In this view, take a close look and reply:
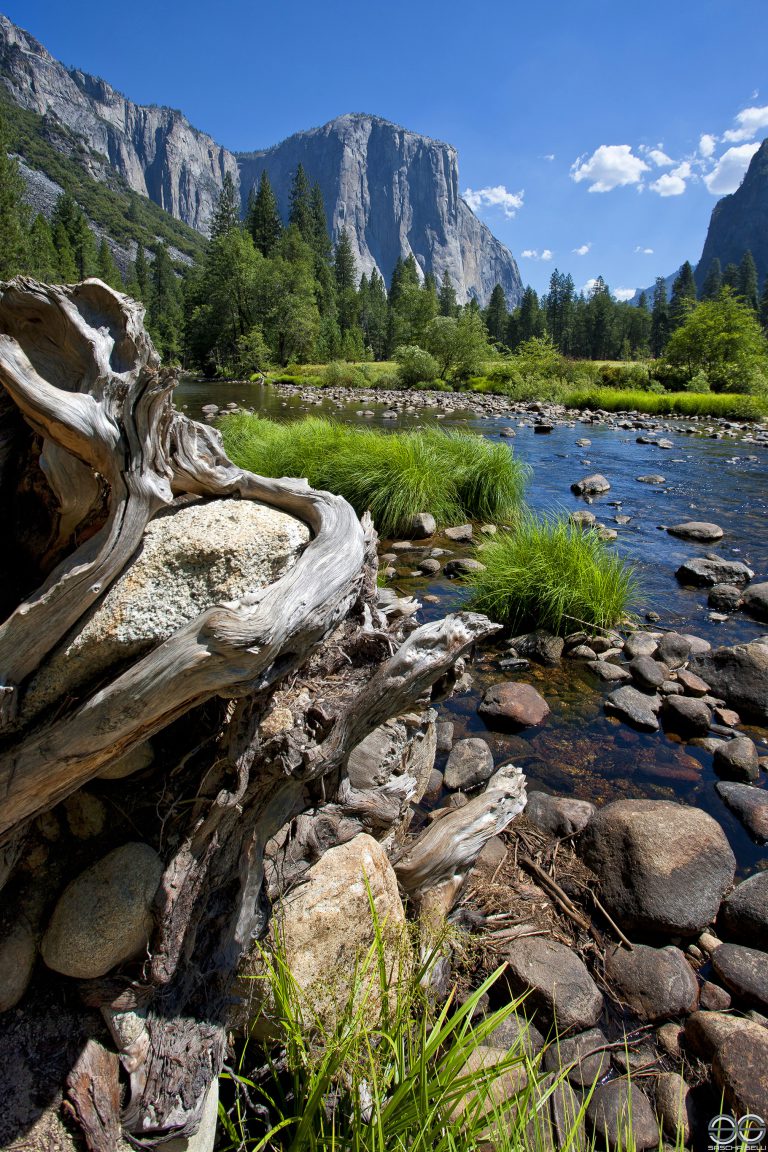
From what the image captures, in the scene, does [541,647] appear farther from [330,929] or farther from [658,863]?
[330,929]

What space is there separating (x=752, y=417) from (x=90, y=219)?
167695mm

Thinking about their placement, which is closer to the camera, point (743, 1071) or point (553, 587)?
point (743, 1071)

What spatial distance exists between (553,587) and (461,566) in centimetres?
189

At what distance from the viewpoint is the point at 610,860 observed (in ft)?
12.2

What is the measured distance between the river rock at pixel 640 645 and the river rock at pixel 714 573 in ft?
8.23

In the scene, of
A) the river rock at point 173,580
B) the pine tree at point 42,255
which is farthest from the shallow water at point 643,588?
the pine tree at point 42,255

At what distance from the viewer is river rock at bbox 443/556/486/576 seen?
8323 millimetres

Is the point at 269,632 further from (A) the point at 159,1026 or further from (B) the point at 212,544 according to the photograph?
(A) the point at 159,1026

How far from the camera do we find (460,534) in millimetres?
10023

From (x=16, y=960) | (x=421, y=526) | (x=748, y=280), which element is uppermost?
(x=748, y=280)

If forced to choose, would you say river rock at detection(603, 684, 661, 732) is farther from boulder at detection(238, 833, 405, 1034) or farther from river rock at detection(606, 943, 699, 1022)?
boulder at detection(238, 833, 405, 1034)

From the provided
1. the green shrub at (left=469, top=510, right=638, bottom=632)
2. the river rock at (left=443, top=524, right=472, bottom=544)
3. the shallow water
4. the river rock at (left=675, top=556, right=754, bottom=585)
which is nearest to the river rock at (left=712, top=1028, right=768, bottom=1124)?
the shallow water

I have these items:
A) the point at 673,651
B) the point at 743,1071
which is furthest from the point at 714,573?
the point at 743,1071

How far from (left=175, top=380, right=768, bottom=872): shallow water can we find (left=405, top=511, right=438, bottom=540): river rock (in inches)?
14.2
